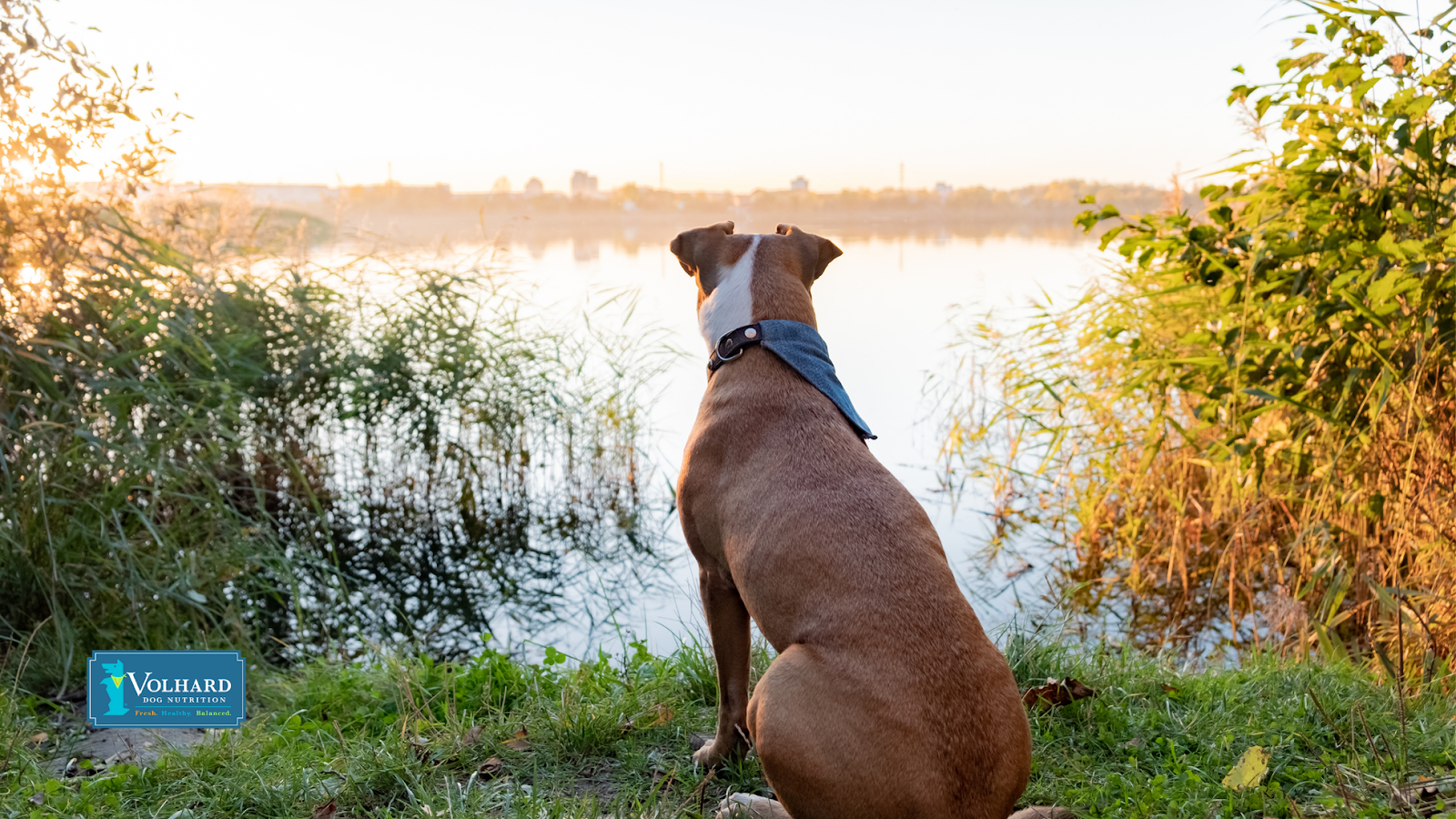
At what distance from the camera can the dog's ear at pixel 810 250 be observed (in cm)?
282

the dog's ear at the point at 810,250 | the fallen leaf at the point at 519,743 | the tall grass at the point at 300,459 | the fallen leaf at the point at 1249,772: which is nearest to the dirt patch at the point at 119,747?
the tall grass at the point at 300,459

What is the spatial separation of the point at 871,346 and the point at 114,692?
7641 millimetres

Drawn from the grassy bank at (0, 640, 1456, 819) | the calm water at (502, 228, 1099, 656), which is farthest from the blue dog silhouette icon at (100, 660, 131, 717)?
the calm water at (502, 228, 1099, 656)

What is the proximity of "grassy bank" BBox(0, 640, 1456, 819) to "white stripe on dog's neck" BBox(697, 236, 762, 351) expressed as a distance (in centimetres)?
118

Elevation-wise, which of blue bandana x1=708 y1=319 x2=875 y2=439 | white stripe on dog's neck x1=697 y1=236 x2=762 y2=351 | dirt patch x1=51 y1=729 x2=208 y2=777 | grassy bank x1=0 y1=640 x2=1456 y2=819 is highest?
white stripe on dog's neck x1=697 y1=236 x2=762 y2=351

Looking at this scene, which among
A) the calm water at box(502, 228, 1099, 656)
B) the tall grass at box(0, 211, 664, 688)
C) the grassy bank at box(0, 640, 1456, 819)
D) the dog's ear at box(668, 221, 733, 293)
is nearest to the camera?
the grassy bank at box(0, 640, 1456, 819)

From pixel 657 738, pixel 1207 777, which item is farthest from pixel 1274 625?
pixel 657 738

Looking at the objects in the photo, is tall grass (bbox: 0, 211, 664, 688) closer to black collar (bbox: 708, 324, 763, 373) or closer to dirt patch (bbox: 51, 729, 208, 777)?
dirt patch (bbox: 51, 729, 208, 777)

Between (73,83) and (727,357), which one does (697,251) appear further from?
(73,83)

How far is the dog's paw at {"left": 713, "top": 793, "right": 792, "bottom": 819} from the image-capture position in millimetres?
2311

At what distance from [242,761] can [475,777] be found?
0.67 meters

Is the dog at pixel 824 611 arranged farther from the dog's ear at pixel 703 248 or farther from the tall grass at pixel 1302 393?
the tall grass at pixel 1302 393

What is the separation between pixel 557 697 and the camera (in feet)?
10.5

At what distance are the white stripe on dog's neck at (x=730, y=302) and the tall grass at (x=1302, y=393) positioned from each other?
1.75 metres
